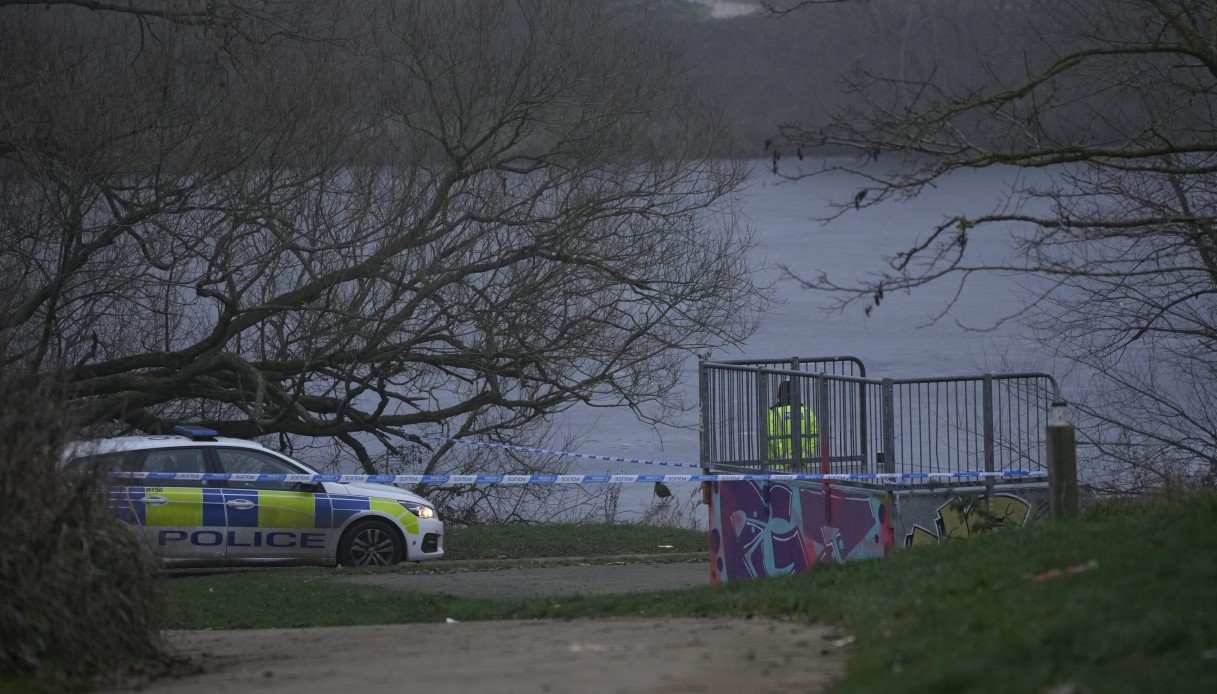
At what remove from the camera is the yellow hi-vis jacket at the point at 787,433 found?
13391mm

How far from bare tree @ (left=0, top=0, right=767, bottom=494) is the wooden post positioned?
1198 centimetres

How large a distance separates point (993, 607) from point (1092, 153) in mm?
4548

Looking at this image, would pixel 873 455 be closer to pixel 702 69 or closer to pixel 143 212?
pixel 143 212

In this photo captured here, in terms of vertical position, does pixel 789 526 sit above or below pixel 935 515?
below

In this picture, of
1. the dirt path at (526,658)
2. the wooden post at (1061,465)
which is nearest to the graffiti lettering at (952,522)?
the wooden post at (1061,465)

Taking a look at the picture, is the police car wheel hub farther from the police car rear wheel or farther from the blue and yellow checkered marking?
the blue and yellow checkered marking

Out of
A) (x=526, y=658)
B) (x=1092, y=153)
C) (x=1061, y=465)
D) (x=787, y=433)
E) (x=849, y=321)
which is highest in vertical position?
(x=849, y=321)

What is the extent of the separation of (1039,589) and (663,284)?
598 inches

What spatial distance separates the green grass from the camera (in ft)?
18.0

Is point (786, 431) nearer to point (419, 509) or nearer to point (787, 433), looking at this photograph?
point (787, 433)

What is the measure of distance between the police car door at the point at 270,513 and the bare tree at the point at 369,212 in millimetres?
5389

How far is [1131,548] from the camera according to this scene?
772 centimetres

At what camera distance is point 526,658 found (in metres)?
7.30

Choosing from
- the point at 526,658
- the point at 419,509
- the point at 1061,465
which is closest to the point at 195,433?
the point at 419,509
